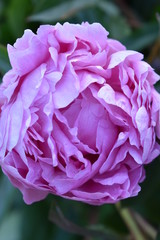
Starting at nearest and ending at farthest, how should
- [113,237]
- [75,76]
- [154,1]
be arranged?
[75,76] → [113,237] → [154,1]

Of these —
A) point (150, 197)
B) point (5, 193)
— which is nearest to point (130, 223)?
point (150, 197)

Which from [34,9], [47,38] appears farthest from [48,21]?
[47,38]

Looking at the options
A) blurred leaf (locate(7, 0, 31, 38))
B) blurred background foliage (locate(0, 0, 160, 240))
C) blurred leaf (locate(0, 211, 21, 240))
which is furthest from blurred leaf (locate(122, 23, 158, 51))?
blurred leaf (locate(0, 211, 21, 240))

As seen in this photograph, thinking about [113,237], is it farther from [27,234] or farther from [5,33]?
[5,33]

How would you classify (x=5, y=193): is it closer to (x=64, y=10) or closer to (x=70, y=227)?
(x=70, y=227)

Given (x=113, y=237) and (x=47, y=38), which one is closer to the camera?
(x=47, y=38)

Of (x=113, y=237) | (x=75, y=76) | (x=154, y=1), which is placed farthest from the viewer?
(x=154, y=1)

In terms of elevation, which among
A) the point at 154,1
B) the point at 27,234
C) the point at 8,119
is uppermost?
the point at 8,119
